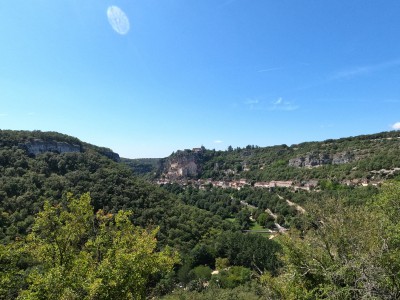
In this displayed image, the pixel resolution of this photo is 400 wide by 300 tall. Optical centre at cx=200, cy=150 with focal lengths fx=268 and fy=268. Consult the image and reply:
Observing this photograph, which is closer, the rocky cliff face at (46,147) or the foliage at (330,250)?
the foliage at (330,250)

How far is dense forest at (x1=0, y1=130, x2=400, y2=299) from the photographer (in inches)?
313

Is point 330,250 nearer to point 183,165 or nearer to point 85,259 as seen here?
point 85,259

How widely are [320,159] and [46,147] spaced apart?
8403cm

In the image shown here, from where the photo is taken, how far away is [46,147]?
5512 centimetres

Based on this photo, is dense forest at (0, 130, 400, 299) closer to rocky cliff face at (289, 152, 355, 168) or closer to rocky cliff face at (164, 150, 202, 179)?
rocky cliff face at (289, 152, 355, 168)

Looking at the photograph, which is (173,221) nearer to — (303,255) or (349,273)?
(303,255)

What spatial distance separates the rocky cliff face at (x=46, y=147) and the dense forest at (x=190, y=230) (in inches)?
10.4

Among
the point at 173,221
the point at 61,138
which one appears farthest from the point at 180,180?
the point at 173,221

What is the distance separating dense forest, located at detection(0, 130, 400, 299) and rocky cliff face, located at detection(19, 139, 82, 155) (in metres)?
0.26

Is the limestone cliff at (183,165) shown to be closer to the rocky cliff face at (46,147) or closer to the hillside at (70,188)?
the rocky cliff face at (46,147)

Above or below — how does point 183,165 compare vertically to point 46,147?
below

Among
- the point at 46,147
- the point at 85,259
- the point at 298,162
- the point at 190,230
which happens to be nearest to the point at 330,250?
the point at 85,259

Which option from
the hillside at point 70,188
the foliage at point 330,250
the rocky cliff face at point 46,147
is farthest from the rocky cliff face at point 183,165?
the foliage at point 330,250

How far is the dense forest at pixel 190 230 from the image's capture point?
313 inches
